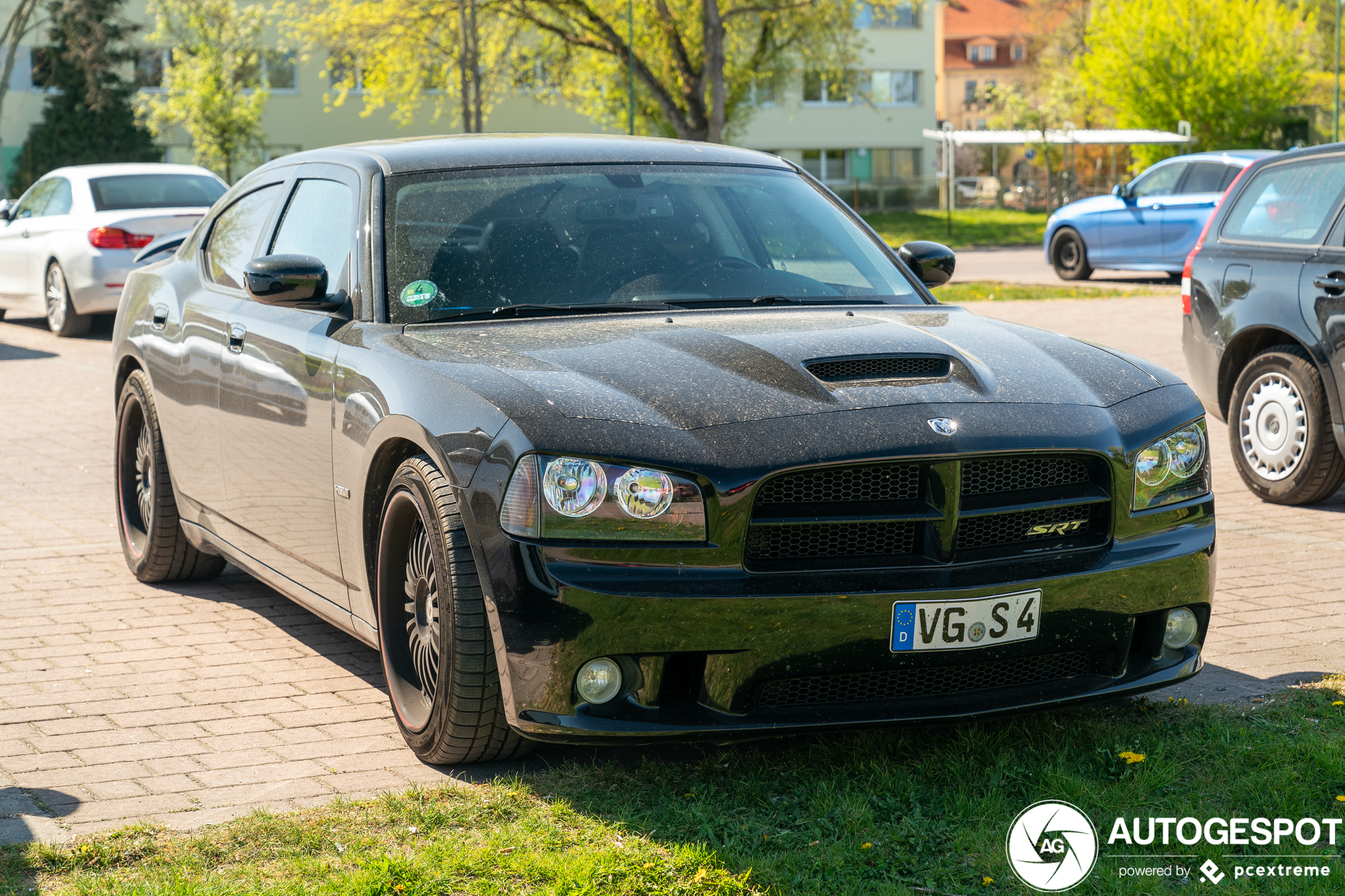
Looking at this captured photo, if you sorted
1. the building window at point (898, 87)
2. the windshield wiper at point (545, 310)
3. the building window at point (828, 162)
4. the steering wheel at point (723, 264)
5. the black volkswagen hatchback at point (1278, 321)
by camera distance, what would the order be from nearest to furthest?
the windshield wiper at point (545, 310), the steering wheel at point (723, 264), the black volkswagen hatchback at point (1278, 321), the building window at point (828, 162), the building window at point (898, 87)

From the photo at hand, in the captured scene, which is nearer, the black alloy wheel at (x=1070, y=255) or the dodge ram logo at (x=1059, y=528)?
the dodge ram logo at (x=1059, y=528)

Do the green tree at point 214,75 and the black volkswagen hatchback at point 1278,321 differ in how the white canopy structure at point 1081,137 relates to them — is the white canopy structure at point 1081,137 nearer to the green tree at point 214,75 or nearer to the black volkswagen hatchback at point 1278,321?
the green tree at point 214,75

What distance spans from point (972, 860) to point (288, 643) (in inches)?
115

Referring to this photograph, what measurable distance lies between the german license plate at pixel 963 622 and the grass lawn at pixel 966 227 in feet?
105

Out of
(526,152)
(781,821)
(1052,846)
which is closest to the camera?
(1052,846)

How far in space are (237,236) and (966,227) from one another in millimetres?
41703

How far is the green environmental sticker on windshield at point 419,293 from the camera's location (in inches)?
183

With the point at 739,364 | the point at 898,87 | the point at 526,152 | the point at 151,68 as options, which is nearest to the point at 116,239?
the point at 526,152

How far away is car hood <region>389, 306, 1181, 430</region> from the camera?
3838 mm

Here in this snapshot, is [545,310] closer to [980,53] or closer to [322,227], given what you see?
[322,227]

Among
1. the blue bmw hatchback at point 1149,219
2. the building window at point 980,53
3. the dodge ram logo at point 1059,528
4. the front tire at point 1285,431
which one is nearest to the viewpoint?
the dodge ram logo at point 1059,528

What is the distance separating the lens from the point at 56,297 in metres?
17.2

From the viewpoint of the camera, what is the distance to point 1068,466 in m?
3.98

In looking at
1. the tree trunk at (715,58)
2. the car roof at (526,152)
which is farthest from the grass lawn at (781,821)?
the tree trunk at (715,58)
